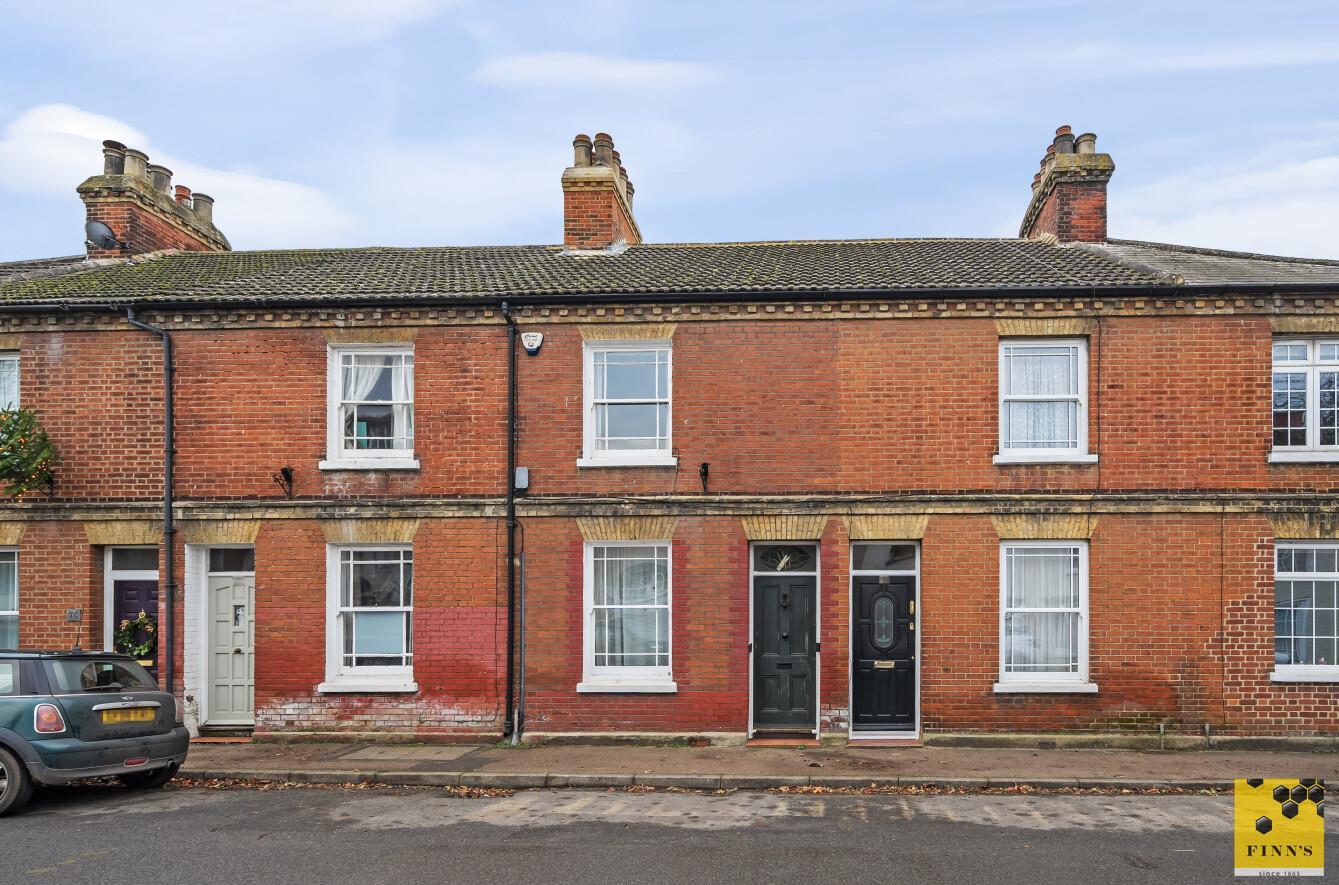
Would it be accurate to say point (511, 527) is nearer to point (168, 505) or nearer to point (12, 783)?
point (168, 505)

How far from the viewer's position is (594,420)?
1328 centimetres

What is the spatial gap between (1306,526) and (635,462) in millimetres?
8404

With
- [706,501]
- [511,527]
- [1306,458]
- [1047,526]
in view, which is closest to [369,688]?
[511,527]

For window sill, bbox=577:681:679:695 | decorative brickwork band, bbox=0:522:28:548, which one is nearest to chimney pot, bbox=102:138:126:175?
decorative brickwork band, bbox=0:522:28:548

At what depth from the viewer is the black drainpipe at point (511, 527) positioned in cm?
1292

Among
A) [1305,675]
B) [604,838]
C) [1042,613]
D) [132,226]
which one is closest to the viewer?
[604,838]

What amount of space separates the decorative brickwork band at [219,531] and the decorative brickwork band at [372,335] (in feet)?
8.72

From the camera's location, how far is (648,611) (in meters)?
13.1

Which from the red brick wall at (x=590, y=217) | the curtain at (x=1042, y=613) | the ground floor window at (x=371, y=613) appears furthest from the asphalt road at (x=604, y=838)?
the red brick wall at (x=590, y=217)

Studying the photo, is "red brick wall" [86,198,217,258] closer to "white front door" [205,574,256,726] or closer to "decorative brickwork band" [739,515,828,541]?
"white front door" [205,574,256,726]

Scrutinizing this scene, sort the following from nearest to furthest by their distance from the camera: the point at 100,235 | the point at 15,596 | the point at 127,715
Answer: the point at 127,715 → the point at 15,596 → the point at 100,235

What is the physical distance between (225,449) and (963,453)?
976 cm

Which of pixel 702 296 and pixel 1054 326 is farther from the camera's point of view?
pixel 702 296

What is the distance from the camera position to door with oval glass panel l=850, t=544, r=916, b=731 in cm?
1287
